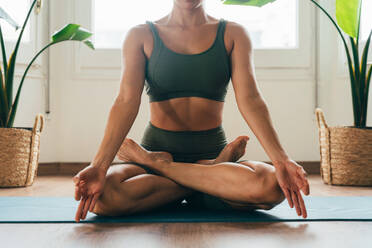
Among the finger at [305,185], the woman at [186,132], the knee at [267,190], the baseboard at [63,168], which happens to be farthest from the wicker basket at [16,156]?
the finger at [305,185]

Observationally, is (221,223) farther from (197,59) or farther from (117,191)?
(197,59)

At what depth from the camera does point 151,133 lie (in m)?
1.47

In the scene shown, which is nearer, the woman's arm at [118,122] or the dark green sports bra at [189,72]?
the woman's arm at [118,122]

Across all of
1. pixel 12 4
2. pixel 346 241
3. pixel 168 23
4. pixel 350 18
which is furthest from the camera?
pixel 12 4

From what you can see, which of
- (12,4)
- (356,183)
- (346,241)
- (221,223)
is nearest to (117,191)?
(221,223)

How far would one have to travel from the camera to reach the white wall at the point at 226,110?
2.70 metres

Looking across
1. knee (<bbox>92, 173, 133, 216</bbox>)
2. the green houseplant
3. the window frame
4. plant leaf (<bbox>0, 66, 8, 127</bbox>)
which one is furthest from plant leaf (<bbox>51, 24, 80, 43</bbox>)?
knee (<bbox>92, 173, 133, 216</bbox>)

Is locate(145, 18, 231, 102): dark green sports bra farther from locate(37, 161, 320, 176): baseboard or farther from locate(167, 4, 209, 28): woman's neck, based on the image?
locate(37, 161, 320, 176): baseboard

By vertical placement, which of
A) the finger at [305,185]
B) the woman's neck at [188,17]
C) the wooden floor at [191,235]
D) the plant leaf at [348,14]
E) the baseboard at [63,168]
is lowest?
the baseboard at [63,168]

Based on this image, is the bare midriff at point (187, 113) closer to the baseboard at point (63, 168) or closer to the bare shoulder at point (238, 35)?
the bare shoulder at point (238, 35)

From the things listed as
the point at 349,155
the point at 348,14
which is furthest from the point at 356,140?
the point at 348,14

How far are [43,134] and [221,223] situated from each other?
1.85 meters

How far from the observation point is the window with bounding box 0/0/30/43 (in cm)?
255

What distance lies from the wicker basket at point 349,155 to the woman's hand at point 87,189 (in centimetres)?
141
